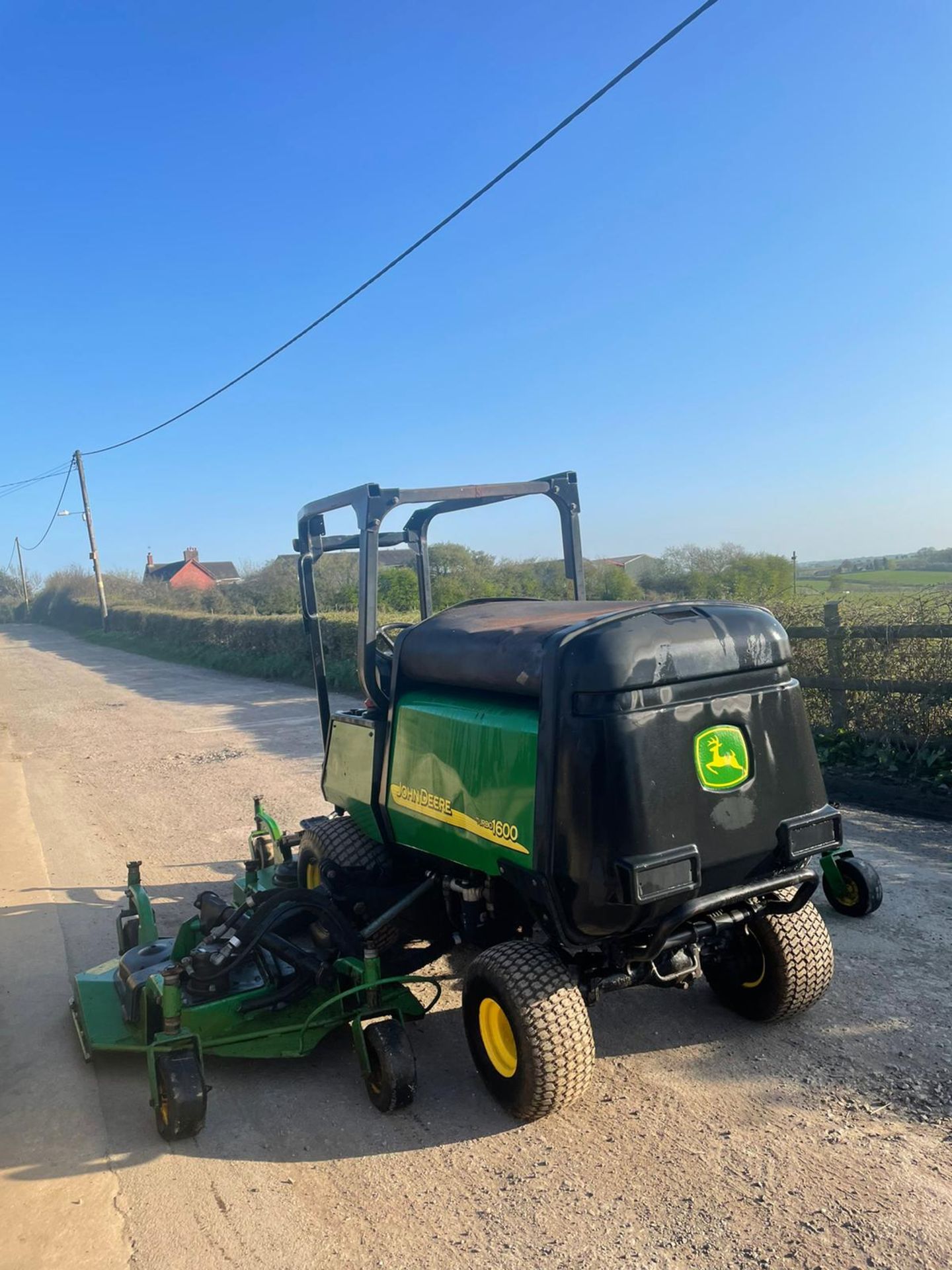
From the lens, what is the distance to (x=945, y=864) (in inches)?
211

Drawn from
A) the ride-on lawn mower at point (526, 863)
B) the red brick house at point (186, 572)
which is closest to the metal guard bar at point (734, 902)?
the ride-on lawn mower at point (526, 863)

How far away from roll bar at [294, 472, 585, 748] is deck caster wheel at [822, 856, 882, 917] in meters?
1.95

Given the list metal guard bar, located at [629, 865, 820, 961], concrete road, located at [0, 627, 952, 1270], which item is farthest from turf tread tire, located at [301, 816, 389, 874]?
metal guard bar, located at [629, 865, 820, 961]

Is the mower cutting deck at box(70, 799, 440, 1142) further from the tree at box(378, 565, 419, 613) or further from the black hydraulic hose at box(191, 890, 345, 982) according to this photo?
the tree at box(378, 565, 419, 613)

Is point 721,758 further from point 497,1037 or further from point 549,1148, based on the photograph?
point 549,1148

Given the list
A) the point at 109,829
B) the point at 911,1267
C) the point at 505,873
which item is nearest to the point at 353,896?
the point at 505,873

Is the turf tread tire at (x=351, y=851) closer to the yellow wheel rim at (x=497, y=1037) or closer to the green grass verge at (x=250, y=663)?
the yellow wheel rim at (x=497, y=1037)

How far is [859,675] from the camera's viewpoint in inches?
302

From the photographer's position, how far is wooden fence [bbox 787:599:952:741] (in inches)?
278

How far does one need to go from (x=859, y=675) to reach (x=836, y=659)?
0.76ft

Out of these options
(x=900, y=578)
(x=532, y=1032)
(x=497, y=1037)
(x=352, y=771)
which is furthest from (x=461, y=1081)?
(x=900, y=578)

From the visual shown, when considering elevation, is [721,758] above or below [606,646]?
below

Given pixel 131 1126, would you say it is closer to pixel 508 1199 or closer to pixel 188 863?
pixel 508 1199

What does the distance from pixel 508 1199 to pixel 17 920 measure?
12.6 feet
